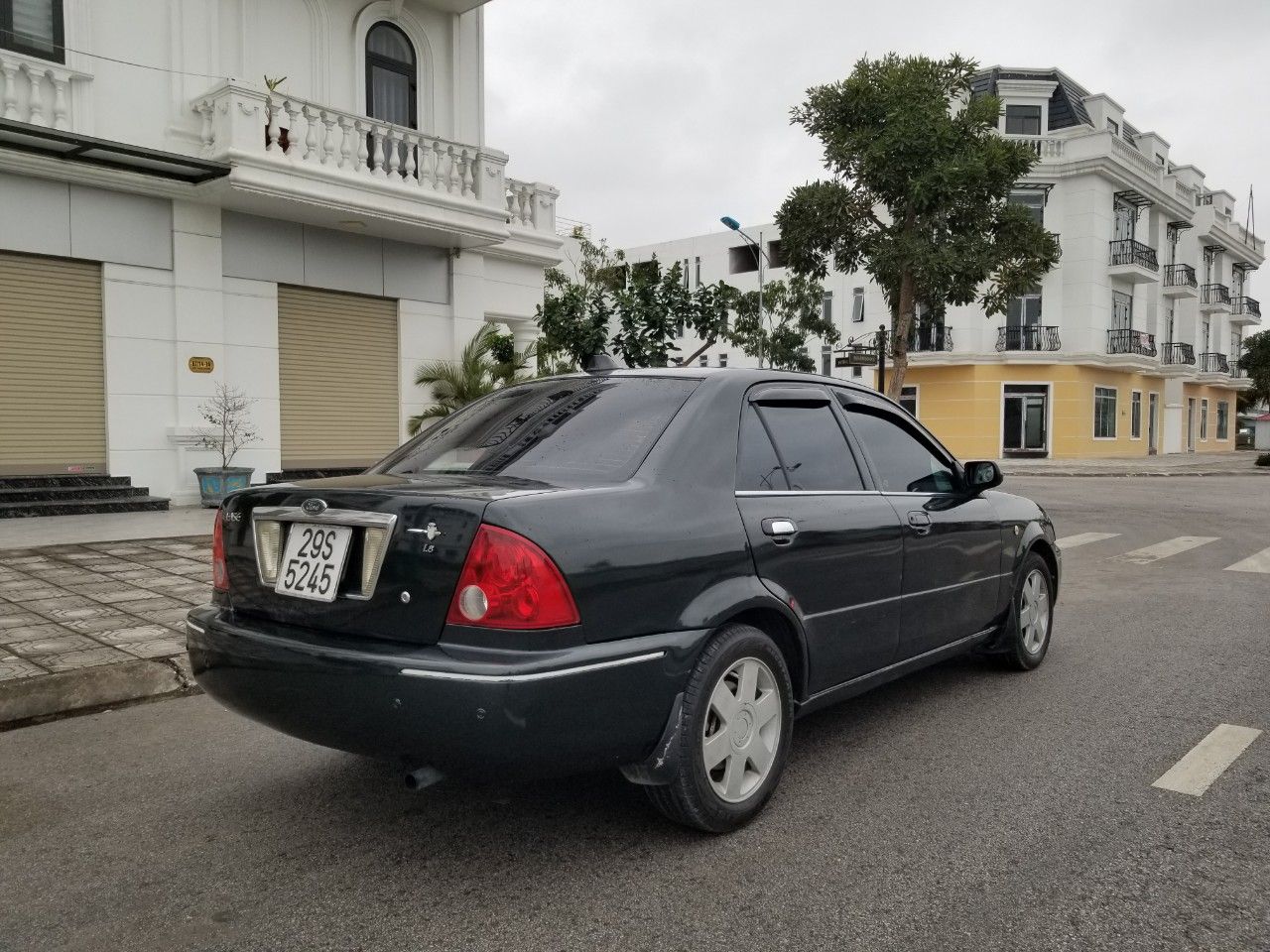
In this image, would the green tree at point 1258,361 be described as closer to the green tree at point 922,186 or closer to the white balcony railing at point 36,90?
the green tree at point 922,186

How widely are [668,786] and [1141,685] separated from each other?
3.20 m

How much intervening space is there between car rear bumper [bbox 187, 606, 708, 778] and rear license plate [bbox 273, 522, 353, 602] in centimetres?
14

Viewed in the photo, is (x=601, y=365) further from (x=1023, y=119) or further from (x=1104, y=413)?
(x=1104, y=413)

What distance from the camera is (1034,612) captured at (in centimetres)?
538

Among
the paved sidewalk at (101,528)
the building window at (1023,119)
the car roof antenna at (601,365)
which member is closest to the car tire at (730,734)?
the car roof antenna at (601,365)

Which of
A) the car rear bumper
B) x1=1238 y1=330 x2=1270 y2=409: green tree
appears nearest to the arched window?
the car rear bumper

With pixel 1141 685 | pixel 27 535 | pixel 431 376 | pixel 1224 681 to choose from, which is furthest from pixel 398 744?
pixel 431 376

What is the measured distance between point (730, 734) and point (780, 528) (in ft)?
2.35

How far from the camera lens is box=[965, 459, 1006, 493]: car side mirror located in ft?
15.5

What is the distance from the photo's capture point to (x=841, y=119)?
22797mm

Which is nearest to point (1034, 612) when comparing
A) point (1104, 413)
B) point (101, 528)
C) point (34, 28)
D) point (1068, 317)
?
point (101, 528)

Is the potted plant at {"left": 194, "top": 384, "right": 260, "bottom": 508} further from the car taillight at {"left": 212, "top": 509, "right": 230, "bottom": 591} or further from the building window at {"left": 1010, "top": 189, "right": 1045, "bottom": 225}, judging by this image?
the building window at {"left": 1010, "top": 189, "right": 1045, "bottom": 225}

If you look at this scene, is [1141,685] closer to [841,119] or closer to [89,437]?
[89,437]

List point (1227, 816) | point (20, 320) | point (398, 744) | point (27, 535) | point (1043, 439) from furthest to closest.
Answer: point (1043, 439) → point (20, 320) → point (27, 535) → point (1227, 816) → point (398, 744)
